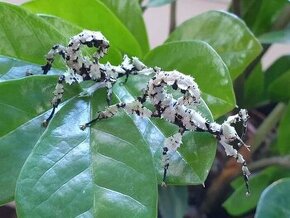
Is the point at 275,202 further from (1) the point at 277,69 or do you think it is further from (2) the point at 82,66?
(1) the point at 277,69

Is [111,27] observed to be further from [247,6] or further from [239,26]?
[247,6]

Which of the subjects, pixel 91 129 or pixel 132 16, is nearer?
pixel 91 129

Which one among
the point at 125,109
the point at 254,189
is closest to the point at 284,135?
the point at 254,189

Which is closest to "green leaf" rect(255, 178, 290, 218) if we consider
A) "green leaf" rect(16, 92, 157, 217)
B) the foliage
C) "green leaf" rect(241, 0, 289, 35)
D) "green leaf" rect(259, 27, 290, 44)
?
the foliage

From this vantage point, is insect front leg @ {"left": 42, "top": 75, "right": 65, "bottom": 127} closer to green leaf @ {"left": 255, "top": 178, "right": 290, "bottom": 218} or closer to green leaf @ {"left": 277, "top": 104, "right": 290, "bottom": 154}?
green leaf @ {"left": 255, "top": 178, "right": 290, "bottom": 218}

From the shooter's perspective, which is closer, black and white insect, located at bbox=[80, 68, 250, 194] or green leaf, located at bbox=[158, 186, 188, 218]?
black and white insect, located at bbox=[80, 68, 250, 194]

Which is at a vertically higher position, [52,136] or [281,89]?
[52,136]
